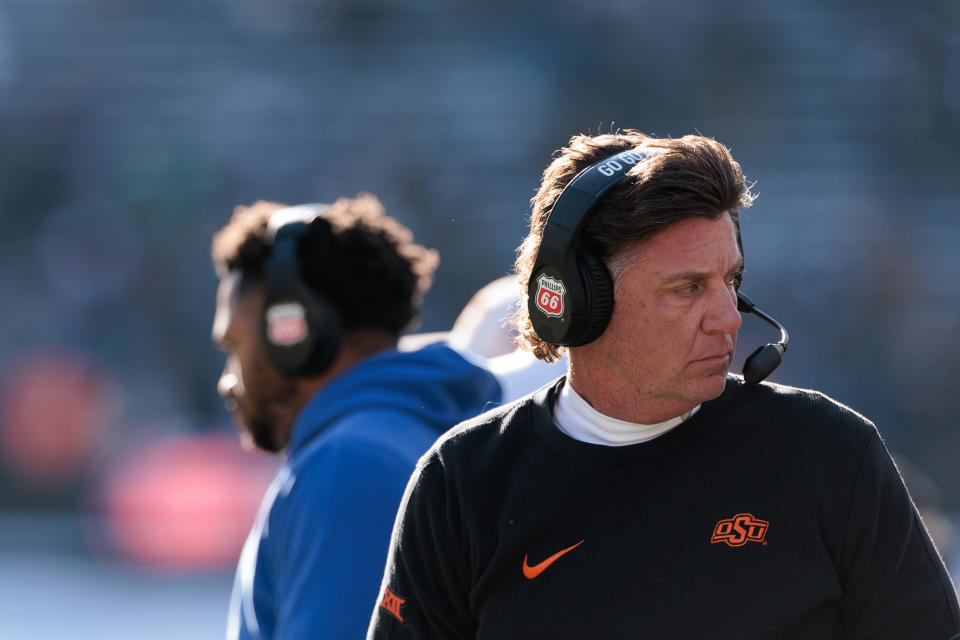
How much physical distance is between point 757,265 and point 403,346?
732 cm

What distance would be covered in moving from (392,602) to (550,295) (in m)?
0.40

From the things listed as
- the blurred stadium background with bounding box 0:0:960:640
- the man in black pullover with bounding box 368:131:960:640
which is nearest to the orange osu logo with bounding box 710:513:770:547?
the man in black pullover with bounding box 368:131:960:640

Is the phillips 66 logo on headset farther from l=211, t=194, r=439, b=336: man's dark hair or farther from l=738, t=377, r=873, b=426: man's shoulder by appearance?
l=211, t=194, r=439, b=336: man's dark hair

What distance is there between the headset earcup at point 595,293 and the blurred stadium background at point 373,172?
21.8 ft

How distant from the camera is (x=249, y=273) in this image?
2.09 meters

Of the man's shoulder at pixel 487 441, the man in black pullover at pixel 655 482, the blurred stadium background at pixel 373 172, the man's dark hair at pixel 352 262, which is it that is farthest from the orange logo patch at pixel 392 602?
the blurred stadium background at pixel 373 172

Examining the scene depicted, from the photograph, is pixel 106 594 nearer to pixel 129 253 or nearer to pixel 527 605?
pixel 129 253

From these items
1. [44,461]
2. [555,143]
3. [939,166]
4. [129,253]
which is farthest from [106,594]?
[939,166]

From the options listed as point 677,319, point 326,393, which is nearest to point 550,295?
point 677,319

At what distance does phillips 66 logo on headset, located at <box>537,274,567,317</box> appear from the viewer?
4.20 ft

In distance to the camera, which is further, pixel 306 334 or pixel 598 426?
pixel 306 334

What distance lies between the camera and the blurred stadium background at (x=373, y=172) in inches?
324

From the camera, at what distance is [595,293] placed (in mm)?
1242

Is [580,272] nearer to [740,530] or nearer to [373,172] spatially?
[740,530]
